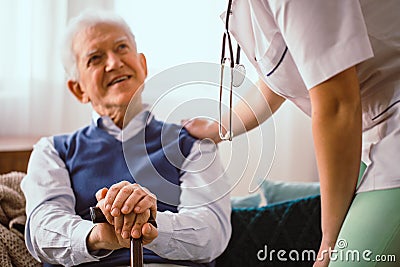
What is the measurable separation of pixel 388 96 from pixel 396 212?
0.66 feet

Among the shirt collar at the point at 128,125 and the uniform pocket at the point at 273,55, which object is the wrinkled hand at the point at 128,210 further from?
the shirt collar at the point at 128,125

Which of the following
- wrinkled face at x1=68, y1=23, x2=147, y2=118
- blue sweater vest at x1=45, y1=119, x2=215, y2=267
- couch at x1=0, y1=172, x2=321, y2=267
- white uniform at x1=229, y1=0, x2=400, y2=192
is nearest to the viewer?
white uniform at x1=229, y1=0, x2=400, y2=192

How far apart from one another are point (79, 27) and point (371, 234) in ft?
3.61

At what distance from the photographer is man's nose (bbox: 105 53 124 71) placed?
5.97ft

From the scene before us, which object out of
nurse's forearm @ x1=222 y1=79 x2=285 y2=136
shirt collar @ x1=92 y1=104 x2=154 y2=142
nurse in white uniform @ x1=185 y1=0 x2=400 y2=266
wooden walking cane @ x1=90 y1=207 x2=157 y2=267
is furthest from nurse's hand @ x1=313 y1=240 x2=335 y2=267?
shirt collar @ x1=92 y1=104 x2=154 y2=142

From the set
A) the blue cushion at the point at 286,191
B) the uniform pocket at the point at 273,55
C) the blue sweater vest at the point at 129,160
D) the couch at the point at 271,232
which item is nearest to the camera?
the uniform pocket at the point at 273,55

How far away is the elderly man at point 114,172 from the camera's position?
5.34 feet

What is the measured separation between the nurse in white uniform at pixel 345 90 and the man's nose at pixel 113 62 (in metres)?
0.66

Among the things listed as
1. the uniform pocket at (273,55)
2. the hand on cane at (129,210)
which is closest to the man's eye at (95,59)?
the hand on cane at (129,210)

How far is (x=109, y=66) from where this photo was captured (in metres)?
1.83

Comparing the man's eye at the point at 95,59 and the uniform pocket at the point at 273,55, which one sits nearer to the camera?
the uniform pocket at the point at 273,55

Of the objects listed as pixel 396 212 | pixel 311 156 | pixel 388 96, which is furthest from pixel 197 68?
pixel 311 156

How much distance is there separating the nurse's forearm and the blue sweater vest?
0.89 ft

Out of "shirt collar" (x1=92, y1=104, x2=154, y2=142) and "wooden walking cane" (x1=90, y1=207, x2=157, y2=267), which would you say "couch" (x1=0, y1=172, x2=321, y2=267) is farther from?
"wooden walking cane" (x1=90, y1=207, x2=157, y2=267)
